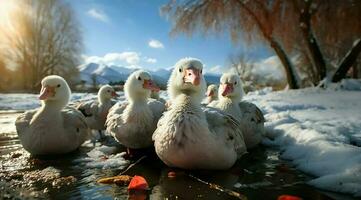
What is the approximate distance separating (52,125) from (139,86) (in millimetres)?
1467

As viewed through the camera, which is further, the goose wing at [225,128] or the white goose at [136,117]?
the white goose at [136,117]

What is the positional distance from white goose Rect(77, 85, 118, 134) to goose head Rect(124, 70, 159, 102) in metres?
1.98

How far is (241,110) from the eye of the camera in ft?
18.9

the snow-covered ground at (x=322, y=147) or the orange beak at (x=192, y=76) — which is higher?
the orange beak at (x=192, y=76)

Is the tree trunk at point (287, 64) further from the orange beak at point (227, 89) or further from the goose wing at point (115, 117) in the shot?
the goose wing at point (115, 117)

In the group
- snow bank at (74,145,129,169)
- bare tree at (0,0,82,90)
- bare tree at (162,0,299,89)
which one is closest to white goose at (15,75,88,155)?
snow bank at (74,145,129,169)

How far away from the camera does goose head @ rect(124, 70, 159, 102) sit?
18.1ft

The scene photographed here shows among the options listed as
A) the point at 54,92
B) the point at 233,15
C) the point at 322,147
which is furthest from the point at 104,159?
the point at 233,15

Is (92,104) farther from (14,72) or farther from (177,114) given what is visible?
(14,72)

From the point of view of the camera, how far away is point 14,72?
35.8 meters

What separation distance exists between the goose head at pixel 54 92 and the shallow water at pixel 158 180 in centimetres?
90

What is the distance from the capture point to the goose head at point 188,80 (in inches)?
154

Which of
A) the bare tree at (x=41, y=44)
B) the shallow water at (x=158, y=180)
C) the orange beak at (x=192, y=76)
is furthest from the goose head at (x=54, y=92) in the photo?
the bare tree at (x=41, y=44)

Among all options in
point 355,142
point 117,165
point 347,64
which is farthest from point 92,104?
point 347,64
